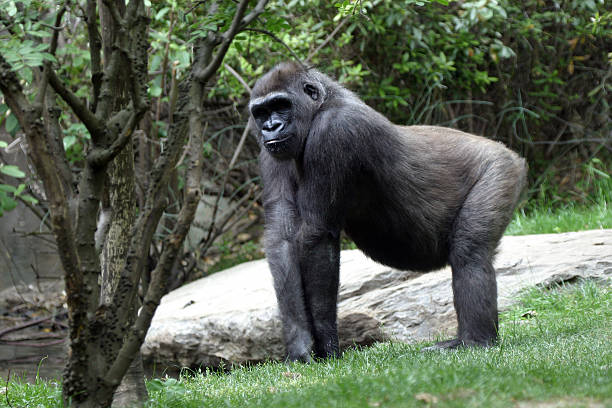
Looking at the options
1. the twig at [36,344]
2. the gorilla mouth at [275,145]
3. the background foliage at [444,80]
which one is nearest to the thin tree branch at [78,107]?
the gorilla mouth at [275,145]

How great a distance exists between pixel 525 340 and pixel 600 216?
4465 mm

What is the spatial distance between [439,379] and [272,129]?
2.50 meters

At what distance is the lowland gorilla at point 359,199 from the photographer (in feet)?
16.2

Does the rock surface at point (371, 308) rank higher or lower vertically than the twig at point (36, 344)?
higher

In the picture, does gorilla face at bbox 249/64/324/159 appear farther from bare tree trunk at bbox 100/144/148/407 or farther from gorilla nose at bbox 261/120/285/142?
bare tree trunk at bbox 100/144/148/407

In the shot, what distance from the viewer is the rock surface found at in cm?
634

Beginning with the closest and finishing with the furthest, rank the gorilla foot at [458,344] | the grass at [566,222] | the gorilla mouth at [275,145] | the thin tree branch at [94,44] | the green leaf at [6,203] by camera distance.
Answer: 1. the thin tree branch at [94,44]
2. the green leaf at [6,203]
3. the gorilla foot at [458,344]
4. the gorilla mouth at [275,145]
5. the grass at [566,222]

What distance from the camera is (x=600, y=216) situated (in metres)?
8.68

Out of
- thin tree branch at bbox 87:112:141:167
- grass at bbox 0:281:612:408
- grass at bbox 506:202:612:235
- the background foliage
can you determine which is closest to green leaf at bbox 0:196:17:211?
thin tree branch at bbox 87:112:141:167

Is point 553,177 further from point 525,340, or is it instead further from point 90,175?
point 90,175

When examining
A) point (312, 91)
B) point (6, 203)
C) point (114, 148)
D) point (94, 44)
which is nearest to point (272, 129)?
point (312, 91)

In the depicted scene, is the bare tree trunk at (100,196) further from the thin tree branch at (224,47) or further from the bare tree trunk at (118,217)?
the bare tree trunk at (118,217)

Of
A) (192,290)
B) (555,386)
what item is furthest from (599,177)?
(555,386)

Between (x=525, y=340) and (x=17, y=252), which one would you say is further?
(x=17, y=252)
